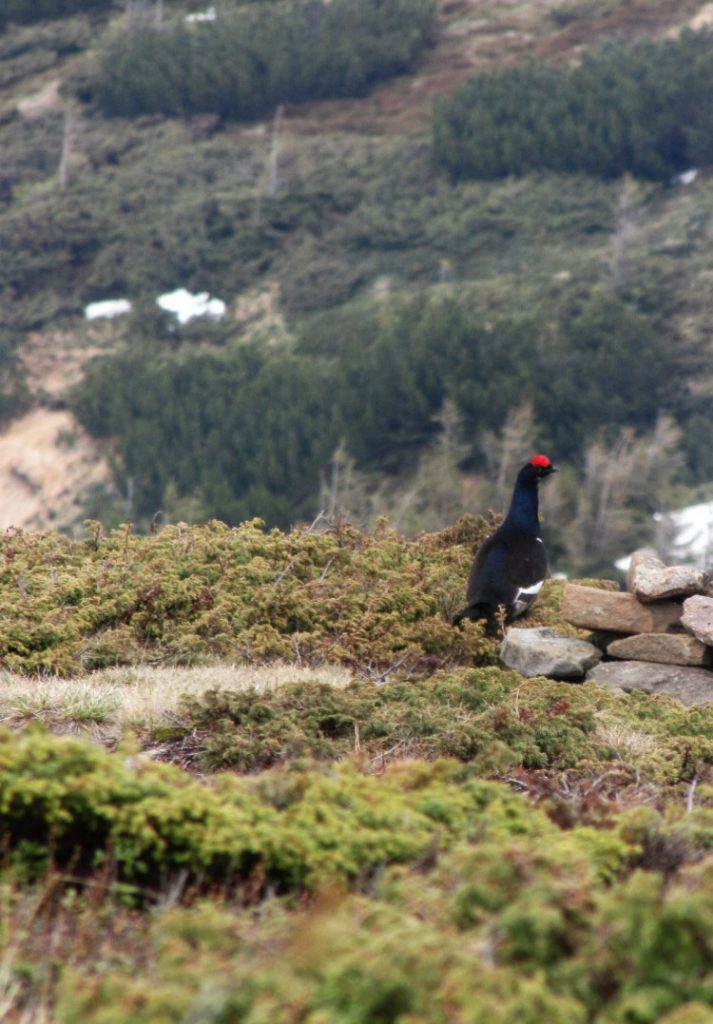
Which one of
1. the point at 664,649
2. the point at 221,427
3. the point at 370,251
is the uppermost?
the point at 664,649

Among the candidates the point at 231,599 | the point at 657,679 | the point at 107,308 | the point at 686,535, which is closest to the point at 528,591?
the point at 657,679

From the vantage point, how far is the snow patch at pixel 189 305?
212 feet

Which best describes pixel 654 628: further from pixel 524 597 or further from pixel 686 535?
pixel 686 535

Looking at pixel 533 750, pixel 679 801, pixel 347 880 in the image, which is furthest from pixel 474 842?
pixel 533 750

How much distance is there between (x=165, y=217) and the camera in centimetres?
6881

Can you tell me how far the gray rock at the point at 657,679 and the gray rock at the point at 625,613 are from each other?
28 cm

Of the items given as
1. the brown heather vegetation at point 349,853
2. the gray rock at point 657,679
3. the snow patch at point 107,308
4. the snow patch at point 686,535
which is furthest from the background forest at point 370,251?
the brown heather vegetation at point 349,853

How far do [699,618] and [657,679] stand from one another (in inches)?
18.2

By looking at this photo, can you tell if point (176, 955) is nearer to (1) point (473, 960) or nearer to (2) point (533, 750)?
(1) point (473, 960)

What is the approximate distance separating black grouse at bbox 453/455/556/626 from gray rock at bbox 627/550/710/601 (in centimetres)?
85

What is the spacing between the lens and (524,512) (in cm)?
1062

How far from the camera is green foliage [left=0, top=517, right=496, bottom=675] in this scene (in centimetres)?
925

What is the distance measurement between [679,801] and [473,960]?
3.05 m

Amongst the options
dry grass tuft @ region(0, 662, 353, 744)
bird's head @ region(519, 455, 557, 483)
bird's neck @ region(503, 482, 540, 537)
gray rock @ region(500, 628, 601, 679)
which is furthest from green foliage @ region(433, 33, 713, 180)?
A: dry grass tuft @ region(0, 662, 353, 744)
